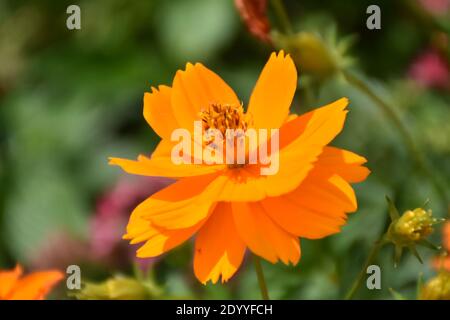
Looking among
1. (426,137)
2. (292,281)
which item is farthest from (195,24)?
(292,281)

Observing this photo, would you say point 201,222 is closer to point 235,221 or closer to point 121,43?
point 235,221

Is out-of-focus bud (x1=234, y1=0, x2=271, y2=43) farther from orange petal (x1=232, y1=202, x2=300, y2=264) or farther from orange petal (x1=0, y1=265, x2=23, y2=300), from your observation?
orange petal (x1=0, y1=265, x2=23, y2=300)

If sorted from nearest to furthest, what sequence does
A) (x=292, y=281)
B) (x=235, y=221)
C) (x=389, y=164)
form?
(x=235, y=221) → (x=292, y=281) → (x=389, y=164)

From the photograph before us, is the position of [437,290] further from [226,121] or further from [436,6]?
[436,6]

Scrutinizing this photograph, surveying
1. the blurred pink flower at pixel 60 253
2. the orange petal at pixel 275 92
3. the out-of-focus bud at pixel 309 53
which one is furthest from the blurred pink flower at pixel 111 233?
the orange petal at pixel 275 92

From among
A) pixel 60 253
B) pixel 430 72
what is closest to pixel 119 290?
pixel 60 253
